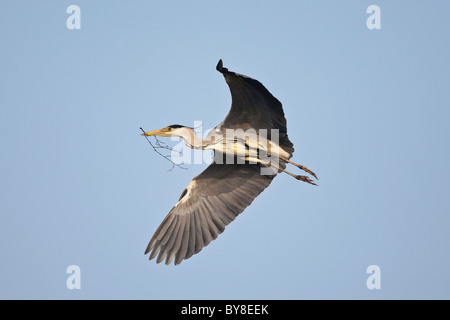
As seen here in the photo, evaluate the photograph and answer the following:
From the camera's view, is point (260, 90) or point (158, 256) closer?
point (260, 90)

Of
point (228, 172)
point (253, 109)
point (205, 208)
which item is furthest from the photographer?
point (228, 172)

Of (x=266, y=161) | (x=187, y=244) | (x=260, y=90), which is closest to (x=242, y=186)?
(x=266, y=161)

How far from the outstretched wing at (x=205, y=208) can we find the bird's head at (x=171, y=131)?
2.70ft

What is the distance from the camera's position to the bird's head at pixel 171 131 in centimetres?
1228

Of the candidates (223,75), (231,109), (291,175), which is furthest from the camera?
(291,175)

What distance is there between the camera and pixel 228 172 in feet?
40.7

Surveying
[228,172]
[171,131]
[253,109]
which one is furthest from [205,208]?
[253,109]

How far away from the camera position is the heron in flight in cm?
1143

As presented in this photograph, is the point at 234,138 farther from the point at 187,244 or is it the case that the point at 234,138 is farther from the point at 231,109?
the point at 187,244

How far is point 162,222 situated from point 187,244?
681 mm

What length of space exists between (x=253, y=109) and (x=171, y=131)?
75.4 inches

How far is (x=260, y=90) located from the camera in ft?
35.2

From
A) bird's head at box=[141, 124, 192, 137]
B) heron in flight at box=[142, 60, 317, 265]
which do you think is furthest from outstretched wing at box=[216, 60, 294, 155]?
bird's head at box=[141, 124, 192, 137]

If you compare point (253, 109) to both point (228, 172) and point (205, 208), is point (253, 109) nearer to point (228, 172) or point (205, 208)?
point (228, 172)
